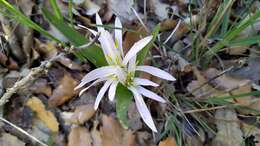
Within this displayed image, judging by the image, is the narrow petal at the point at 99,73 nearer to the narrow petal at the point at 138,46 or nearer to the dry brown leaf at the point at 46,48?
the narrow petal at the point at 138,46

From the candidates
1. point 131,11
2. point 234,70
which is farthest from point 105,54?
point 234,70

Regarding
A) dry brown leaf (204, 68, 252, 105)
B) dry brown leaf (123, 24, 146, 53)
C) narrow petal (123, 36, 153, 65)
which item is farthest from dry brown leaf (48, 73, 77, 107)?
dry brown leaf (204, 68, 252, 105)

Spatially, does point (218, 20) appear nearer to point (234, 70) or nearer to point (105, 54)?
point (234, 70)

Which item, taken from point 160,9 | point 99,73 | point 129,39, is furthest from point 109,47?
point 160,9

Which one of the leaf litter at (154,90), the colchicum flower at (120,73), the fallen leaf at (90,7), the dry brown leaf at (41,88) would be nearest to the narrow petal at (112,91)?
the colchicum flower at (120,73)

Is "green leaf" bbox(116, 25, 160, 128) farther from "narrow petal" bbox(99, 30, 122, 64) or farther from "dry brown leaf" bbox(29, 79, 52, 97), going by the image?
"dry brown leaf" bbox(29, 79, 52, 97)
